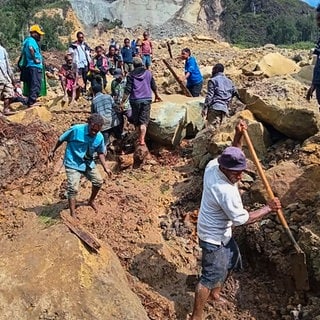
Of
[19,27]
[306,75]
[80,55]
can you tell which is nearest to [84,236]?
[306,75]

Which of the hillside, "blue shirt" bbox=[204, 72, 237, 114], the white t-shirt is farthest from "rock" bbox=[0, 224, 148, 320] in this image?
the hillside

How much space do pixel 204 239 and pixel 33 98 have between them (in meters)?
5.67

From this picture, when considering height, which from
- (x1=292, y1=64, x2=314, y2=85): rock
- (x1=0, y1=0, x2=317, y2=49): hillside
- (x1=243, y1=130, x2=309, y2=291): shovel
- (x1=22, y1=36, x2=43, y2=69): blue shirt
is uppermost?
(x1=292, y1=64, x2=314, y2=85): rock

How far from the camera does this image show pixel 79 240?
15.2 ft

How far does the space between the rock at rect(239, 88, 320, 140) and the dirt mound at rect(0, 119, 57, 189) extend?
288 cm

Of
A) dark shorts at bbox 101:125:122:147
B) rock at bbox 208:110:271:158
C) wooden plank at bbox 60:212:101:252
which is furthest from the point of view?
dark shorts at bbox 101:125:122:147

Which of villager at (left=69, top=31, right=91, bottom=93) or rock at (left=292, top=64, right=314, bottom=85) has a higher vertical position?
rock at (left=292, top=64, right=314, bottom=85)

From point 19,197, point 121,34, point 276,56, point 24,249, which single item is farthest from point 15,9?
point 24,249

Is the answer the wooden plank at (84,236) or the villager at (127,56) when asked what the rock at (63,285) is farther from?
the villager at (127,56)

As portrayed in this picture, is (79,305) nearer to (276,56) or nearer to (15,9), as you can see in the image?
(276,56)

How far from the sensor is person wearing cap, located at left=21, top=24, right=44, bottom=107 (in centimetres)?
820

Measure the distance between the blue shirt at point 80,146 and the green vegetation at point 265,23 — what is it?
4333 centimetres

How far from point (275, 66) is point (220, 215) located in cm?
872

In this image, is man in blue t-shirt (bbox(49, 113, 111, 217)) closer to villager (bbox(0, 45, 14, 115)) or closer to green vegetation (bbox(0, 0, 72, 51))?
villager (bbox(0, 45, 14, 115))
